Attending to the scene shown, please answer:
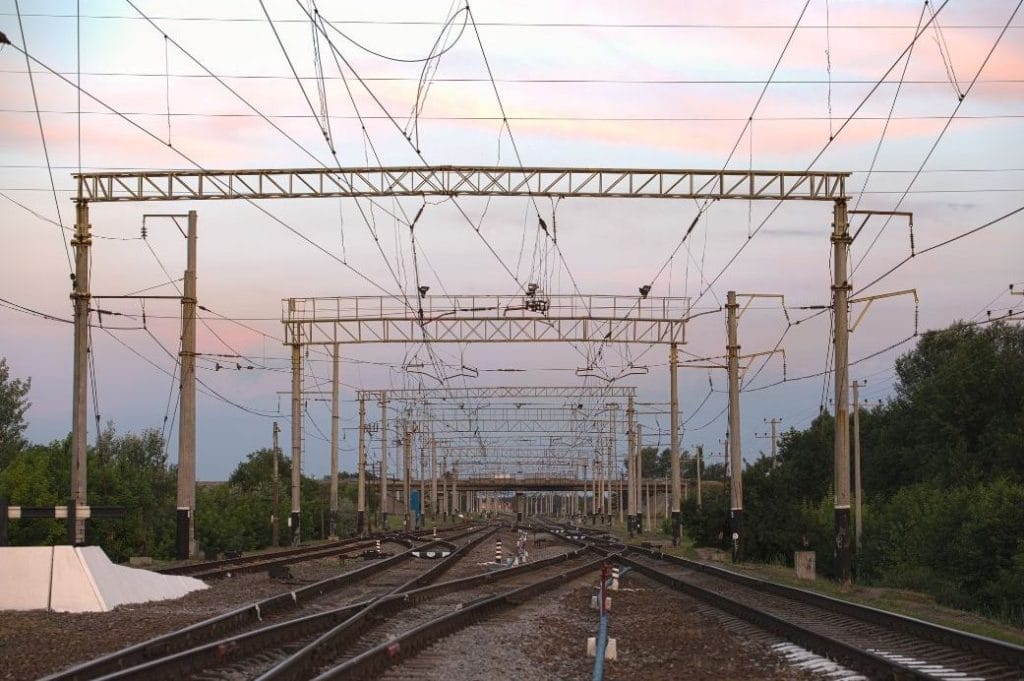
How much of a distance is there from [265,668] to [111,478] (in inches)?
1525

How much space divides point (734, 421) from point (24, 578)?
1191 inches

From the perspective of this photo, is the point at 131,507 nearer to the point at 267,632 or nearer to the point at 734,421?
the point at 734,421

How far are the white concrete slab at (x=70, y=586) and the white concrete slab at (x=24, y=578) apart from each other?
108mm

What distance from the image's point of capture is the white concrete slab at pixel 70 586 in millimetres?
19359

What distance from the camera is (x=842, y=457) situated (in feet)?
100

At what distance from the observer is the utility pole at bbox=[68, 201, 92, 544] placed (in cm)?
2822

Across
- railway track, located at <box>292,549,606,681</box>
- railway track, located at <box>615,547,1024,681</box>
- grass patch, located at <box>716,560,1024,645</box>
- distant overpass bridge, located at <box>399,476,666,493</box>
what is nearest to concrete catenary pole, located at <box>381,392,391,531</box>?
grass patch, located at <box>716,560,1024,645</box>

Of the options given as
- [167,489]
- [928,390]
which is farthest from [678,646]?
[928,390]

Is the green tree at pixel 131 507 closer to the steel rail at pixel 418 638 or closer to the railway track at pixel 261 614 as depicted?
the railway track at pixel 261 614

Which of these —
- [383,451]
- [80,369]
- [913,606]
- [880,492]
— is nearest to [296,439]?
[80,369]

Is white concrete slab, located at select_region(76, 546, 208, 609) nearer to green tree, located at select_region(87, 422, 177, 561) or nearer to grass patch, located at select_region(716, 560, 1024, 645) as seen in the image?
grass patch, located at select_region(716, 560, 1024, 645)

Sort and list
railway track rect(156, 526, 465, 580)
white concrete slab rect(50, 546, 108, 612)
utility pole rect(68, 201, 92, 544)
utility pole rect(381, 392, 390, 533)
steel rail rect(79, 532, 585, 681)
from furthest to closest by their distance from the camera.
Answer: utility pole rect(381, 392, 390, 533), railway track rect(156, 526, 465, 580), utility pole rect(68, 201, 92, 544), white concrete slab rect(50, 546, 108, 612), steel rail rect(79, 532, 585, 681)

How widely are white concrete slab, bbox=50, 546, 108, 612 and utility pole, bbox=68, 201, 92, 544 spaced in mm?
7637

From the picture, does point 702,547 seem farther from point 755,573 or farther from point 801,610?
point 801,610
